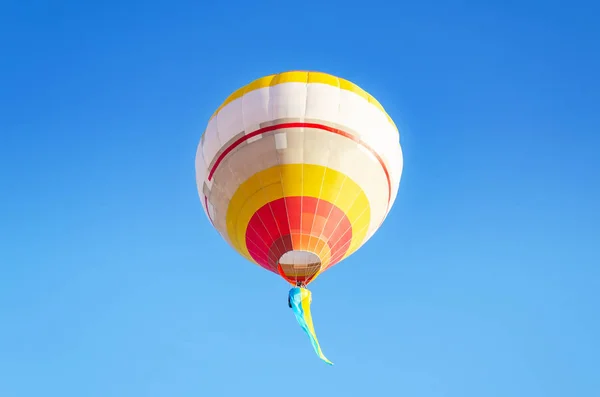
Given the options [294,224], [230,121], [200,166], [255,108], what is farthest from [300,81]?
[294,224]

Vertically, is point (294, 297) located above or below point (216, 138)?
below

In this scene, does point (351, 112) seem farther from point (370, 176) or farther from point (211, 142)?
point (211, 142)

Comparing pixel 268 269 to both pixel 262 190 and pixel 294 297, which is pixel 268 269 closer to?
pixel 294 297

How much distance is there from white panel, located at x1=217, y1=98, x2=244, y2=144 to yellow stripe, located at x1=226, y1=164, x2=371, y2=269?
4.35 ft

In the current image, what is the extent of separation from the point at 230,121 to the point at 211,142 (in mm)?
862

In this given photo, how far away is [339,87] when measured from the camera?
15664 millimetres

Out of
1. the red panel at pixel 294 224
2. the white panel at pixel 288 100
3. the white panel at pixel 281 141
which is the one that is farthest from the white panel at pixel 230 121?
the red panel at pixel 294 224

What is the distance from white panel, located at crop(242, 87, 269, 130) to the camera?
15.1 m

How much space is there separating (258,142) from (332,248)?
3.28 metres

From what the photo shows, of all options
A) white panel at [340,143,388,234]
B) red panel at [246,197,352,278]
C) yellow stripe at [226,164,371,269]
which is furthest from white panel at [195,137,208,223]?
white panel at [340,143,388,234]

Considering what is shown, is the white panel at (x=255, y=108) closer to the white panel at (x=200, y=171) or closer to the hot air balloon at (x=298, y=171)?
the hot air balloon at (x=298, y=171)

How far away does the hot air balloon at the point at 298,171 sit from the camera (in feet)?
48.4

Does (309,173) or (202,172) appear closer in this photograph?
(309,173)

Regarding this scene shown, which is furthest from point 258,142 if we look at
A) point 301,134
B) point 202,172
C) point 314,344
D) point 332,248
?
point 314,344
